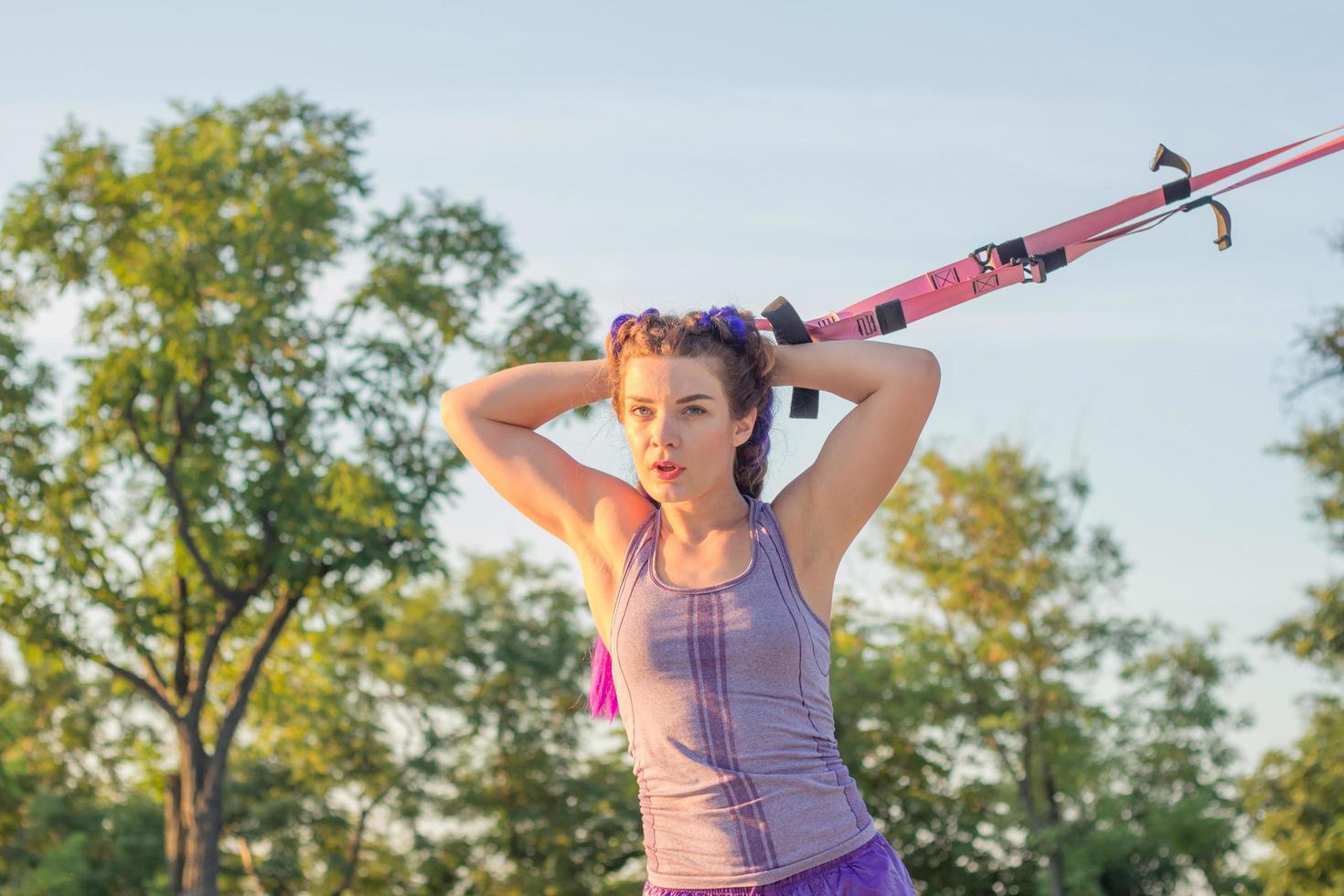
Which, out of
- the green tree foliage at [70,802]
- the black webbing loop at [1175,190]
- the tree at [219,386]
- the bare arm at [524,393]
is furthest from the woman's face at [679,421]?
the green tree foliage at [70,802]

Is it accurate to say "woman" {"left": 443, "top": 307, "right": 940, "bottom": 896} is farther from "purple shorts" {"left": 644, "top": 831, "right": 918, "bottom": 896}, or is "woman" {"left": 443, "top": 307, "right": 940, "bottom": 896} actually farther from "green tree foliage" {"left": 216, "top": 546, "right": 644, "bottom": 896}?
"green tree foliage" {"left": 216, "top": 546, "right": 644, "bottom": 896}

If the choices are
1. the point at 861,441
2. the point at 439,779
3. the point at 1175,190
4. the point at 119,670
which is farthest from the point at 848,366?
the point at 439,779

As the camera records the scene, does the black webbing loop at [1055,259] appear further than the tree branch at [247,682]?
No

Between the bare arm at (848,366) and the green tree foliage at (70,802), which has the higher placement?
the green tree foliage at (70,802)

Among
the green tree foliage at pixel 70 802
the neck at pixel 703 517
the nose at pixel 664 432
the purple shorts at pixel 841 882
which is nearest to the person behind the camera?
the purple shorts at pixel 841 882

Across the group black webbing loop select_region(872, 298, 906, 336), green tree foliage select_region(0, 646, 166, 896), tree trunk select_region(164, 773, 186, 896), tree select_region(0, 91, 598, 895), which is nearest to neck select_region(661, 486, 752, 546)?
black webbing loop select_region(872, 298, 906, 336)

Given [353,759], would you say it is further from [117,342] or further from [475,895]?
[117,342]

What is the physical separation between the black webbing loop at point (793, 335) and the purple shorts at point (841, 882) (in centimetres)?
82

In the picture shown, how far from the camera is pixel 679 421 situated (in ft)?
8.70

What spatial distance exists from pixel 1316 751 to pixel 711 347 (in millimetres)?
16949

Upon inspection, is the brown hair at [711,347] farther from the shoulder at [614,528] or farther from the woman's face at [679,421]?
the shoulder at [614,528]

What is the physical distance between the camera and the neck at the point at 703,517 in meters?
2.73

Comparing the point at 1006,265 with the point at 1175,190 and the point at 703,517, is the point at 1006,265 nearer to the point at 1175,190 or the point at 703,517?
the point at 1175,190

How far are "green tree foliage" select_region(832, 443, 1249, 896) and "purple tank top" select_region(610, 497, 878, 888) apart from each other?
64.9ft
